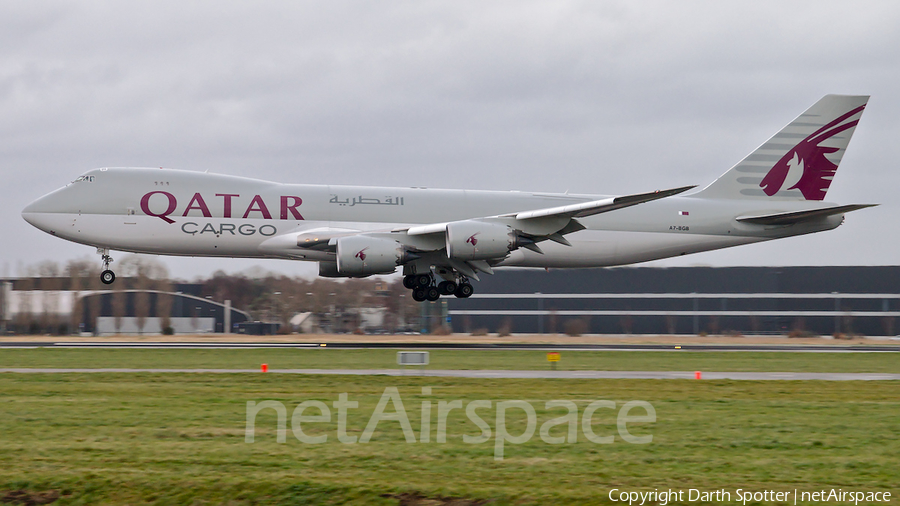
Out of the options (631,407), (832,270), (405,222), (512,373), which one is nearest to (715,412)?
(631,407)

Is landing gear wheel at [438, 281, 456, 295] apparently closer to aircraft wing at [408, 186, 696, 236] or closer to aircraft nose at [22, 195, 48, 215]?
aircraft wing at [408, 186, 696, 236]

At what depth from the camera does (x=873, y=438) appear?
613 inches

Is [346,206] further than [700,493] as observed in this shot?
Yes

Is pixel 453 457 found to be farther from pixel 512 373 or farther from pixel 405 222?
pixel 405 222

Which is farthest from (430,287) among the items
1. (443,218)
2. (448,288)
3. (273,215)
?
(273,215)

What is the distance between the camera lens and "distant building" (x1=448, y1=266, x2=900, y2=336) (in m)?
74.3

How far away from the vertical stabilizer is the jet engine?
511 inches

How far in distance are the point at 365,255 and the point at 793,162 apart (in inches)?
908

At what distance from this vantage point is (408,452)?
13.9 m

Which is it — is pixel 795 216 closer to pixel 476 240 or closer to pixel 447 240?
pixel 476 240

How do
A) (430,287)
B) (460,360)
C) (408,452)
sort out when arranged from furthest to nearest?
(430,287), (460,360), (408,452)

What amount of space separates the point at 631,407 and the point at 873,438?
4762mm

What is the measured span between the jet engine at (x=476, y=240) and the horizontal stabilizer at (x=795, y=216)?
13661 millimetres

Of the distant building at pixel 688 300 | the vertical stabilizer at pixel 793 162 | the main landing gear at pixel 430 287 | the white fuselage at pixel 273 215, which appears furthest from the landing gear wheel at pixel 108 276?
the distant building at pixel 688 300
